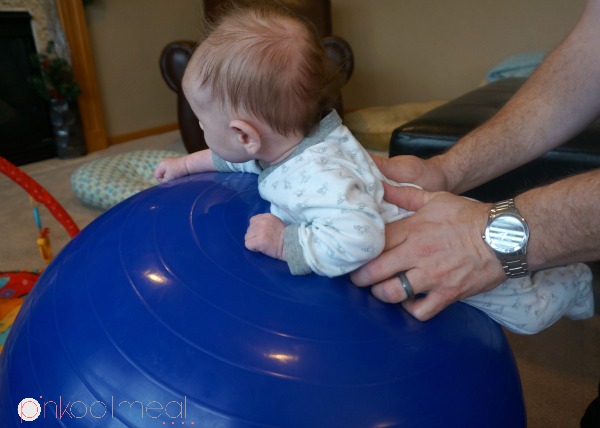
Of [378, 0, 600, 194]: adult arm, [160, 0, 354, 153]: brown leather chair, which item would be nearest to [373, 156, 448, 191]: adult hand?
[378, 0, 600, 194]: adult arm

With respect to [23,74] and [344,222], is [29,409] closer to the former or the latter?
[344,222]

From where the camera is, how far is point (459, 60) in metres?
3.21

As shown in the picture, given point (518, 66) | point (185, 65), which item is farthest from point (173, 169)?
point (518, 66)

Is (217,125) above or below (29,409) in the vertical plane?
above

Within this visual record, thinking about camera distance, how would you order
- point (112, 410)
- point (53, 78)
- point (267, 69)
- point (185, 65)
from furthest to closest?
point (53, 78) → point (185, 65) → point (267, 69) → point (112, 410)

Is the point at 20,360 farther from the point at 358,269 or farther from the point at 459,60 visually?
the point at 459,60

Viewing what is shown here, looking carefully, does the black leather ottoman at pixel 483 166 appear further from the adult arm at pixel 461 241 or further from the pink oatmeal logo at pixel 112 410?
the pink oatmeal logo at pixel 112 410

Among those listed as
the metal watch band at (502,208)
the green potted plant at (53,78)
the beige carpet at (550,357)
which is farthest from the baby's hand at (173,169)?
the green potted plant at (53,78)

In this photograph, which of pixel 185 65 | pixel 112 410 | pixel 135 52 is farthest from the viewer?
pixel 135 52

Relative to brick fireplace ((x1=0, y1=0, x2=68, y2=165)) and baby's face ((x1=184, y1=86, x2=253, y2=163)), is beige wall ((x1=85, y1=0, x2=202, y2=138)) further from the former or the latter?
baby's face ((x1=184, y1=86, x2=253, y2=163))

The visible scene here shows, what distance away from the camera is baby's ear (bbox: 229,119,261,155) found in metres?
0.68

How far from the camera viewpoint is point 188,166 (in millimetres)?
954

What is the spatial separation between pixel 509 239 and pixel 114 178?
1838 mm

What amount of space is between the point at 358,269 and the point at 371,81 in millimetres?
3218
